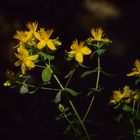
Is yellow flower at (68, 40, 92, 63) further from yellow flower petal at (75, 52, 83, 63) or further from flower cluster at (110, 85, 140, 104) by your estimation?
flower cluster at (110, 85, 140, 104)

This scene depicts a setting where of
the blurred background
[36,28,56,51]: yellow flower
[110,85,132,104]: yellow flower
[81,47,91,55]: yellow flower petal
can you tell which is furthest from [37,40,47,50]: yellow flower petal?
the blurred background

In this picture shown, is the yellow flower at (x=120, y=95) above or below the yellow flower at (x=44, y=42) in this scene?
below

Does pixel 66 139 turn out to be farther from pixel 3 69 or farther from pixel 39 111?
pixel 3 69

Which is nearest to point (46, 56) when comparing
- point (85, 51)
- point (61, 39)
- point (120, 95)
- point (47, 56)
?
point (47, 56)

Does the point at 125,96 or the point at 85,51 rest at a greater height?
the point at 85,51

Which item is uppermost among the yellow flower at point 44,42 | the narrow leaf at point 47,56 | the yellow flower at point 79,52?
the yellow flower at point 44,42

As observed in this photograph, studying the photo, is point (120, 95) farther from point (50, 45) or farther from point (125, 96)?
point (50, 45)

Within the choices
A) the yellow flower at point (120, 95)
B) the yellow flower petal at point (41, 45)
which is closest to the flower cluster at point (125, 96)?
the yellow flower at point (120, 95)

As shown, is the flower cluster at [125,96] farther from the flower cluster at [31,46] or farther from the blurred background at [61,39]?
the blurred background at [61,39]
